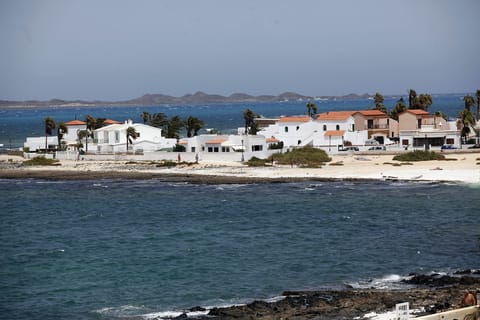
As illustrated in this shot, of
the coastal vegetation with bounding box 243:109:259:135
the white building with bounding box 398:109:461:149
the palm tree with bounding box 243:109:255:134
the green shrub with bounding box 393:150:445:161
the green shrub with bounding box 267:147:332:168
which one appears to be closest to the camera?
the green shrub with bounding box 267:147:332:168

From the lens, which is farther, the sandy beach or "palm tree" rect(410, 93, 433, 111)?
"palm tree" rect(410, 93, 433, 111)

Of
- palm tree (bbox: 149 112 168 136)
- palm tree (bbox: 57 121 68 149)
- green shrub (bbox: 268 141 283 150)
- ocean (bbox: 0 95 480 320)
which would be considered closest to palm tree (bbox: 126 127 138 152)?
palm tree (bbox: 57 121 68 149)

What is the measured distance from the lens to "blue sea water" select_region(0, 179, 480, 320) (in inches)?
1351

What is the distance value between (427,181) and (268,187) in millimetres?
11774

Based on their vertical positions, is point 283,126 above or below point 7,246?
above

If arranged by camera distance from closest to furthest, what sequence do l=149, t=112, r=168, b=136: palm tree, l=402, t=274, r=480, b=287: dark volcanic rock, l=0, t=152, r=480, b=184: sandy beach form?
1. l=402, t=274, r=480, b=287: dark volcanic rock
2. l=0, t=152, r=480, b=184: sandy beach
3. l=149, t=112, r=168, b=136: palm tree

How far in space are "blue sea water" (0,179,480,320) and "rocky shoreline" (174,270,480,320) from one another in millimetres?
1654

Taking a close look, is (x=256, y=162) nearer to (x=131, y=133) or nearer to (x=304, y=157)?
(x=304, y=157)

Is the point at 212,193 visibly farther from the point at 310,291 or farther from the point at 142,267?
the point at 310,291

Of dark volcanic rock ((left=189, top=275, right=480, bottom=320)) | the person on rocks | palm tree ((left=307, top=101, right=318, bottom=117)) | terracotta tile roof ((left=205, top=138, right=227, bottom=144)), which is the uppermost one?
palm tree ((left=307, top=101, right=318, bottom=117))

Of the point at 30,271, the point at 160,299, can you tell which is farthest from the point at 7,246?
the point at 160,299

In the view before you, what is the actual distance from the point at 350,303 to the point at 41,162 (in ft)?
199

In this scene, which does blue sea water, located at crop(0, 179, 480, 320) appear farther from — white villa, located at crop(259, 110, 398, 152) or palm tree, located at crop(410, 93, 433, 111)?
palm tree, located at crop(410, 93, 433, 111)

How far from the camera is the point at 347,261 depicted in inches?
1537
